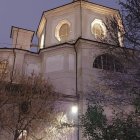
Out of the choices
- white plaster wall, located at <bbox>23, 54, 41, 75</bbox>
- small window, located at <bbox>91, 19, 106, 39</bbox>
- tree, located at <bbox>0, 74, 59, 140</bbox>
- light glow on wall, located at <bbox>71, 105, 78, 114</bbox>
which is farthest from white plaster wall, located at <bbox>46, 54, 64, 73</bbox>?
small window, located at <bbox>91, 19, 106, 39</bbox>

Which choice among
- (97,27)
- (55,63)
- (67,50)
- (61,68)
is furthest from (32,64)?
(97,27)

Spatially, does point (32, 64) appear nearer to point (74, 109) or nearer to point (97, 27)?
point (74, 109)

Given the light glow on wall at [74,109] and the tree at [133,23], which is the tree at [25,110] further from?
the tree at [133,23]

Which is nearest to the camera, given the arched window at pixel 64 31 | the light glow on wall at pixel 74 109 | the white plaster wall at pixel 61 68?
the light glow on wall at pixel 74 109

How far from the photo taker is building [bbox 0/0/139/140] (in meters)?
20.2

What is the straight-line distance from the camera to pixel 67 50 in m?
21.7

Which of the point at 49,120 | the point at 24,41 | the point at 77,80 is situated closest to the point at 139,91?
the point at 49,120

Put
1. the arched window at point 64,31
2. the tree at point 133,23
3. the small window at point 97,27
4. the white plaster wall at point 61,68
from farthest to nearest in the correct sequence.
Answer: the arched window at point 64,31
the small window at point 97,27
the white plaster wall at point 61,68
the tree at point 133,23

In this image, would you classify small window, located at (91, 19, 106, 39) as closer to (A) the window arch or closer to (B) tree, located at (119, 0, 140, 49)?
(A) the window arch

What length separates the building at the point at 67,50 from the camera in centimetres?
2022

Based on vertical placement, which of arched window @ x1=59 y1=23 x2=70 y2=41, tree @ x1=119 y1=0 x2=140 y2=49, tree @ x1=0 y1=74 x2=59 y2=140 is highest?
arched window @ x1=59 y1=23 x2=70 y2=41

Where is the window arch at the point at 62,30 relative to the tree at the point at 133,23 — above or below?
above

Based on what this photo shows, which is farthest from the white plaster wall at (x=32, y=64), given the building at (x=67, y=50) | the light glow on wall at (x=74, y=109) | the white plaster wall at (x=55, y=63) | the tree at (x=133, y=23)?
the tree at (x=133, y=23)

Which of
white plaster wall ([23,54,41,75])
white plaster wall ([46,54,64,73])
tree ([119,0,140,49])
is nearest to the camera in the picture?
tree ([119,0,140,49])
